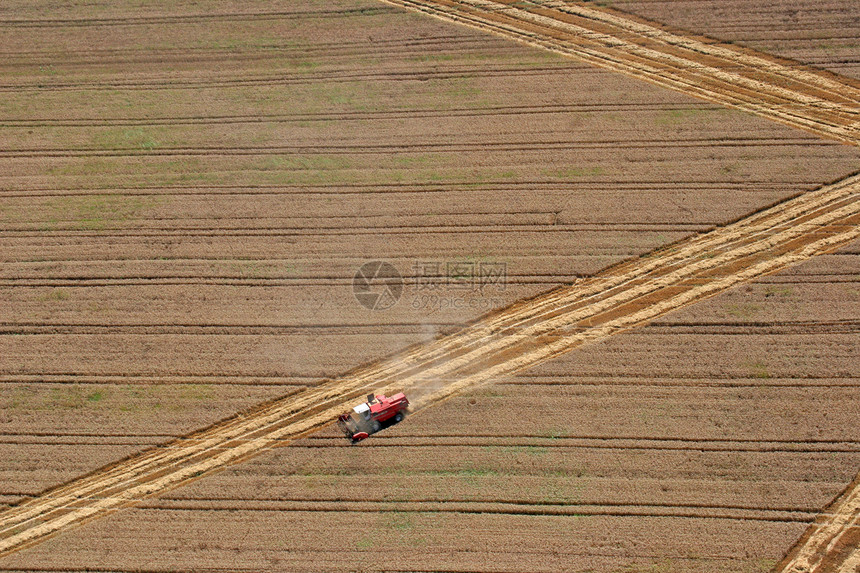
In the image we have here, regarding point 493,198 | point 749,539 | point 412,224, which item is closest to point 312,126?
point 412,224

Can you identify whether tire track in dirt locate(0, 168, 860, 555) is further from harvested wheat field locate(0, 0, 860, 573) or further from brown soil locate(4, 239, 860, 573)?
brown soil locate(4, 239, 860, 573)

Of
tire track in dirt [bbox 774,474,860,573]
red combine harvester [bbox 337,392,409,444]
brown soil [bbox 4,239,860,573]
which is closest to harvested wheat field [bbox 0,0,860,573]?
brown soil [bbox 4,239,860,573]

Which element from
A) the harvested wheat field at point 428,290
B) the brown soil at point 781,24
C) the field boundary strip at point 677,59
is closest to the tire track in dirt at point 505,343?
the harvested wheat field at point 428,290

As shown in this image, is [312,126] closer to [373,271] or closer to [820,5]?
[373,271]

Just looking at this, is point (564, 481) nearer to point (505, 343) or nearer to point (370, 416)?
point (505, 343)

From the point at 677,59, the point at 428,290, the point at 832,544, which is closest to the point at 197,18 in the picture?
the point at 428,290

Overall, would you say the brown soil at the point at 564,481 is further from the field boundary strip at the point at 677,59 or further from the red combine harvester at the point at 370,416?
the field boundary strip at the point at 677,59
